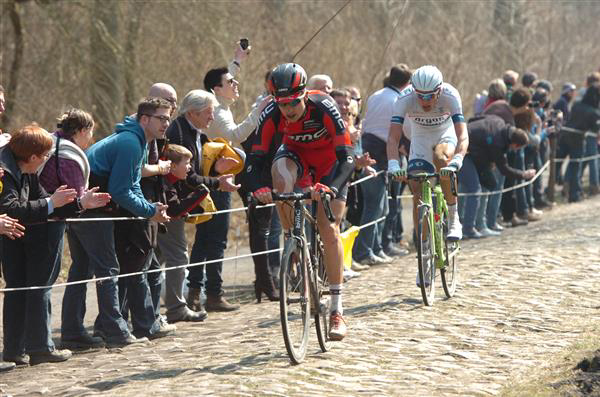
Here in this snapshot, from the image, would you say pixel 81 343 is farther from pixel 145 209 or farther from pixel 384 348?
pixel 384 348

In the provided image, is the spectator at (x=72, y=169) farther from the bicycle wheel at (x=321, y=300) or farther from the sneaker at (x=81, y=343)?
the bicycle wheel at (x=321, y=300)

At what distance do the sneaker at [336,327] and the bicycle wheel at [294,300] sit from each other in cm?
57

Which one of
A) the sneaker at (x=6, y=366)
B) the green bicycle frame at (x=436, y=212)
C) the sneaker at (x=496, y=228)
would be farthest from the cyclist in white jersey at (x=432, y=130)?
the sneaker at (x=496, y=228)

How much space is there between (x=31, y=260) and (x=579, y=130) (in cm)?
1516

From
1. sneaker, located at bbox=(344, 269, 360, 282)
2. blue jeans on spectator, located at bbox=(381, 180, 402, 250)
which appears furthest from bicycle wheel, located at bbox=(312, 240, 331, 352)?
blue jeans on spectator, located at bbox=(381, 180, 402, 250)

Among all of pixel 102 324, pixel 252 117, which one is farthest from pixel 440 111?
pixel 102 324

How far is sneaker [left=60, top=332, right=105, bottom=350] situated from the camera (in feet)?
35.0

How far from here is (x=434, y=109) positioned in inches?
482

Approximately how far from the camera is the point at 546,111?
2170 cm

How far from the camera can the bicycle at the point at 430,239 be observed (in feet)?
37.7

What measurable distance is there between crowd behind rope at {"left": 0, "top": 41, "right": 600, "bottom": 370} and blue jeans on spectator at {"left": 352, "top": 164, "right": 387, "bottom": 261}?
0.01 m

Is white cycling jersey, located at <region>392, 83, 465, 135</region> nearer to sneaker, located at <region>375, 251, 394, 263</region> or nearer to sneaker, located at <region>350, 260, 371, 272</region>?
sneaker, located at <region>350, 260, 371, 272</region>

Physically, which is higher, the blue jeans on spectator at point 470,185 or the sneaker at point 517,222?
the blue jeans on spectator at point 470,185

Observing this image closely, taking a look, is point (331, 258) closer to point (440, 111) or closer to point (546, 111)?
point (440, 111)
